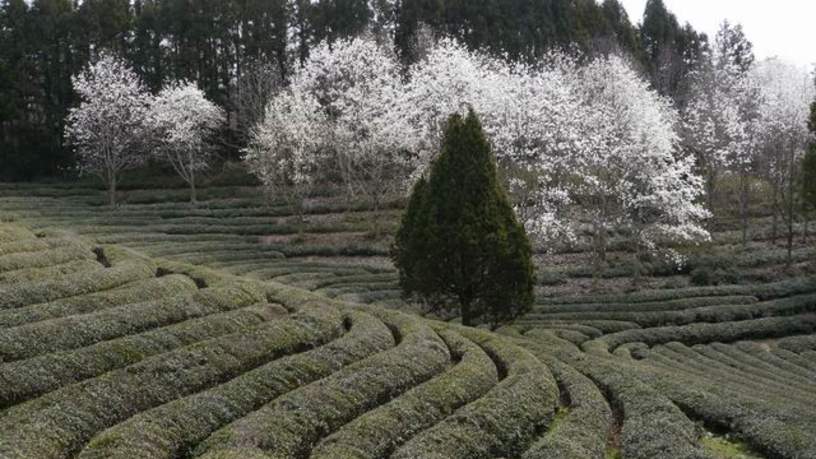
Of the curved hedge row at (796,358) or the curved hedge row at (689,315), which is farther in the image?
the curved hedge row at (689,315)

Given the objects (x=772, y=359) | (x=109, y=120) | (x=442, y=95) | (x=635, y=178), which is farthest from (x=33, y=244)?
(x=109, y=120)

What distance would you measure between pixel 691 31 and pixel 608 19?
19.5 meters

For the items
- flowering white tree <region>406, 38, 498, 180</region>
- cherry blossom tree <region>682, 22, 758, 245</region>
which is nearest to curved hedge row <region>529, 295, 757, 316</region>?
flowering white tree <region>406, 38, 498, 180</region>

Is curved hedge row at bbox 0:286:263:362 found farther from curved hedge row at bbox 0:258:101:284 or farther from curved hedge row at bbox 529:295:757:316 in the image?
curved hedge row at bbox 529:295:757:316

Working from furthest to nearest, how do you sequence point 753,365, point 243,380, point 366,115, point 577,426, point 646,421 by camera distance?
point 366,115 → point 753,365 → point 243,380 → point 646,421 → point 577,426

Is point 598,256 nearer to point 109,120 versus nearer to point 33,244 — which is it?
point 33,244

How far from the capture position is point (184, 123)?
6069 centimetres

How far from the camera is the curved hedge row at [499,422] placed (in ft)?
44.7

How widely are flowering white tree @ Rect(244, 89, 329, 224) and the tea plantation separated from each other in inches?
838

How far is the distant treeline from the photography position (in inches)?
2795

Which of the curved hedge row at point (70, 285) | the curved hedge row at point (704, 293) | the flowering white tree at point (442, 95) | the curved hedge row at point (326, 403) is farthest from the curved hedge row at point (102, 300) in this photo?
the flowering white tree at point (442, 95)

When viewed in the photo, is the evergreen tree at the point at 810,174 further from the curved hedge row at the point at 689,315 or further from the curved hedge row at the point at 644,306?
the curved hedge row at the point at 644,306

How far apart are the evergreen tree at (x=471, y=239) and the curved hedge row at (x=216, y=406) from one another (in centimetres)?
720

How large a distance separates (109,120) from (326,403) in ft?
171
